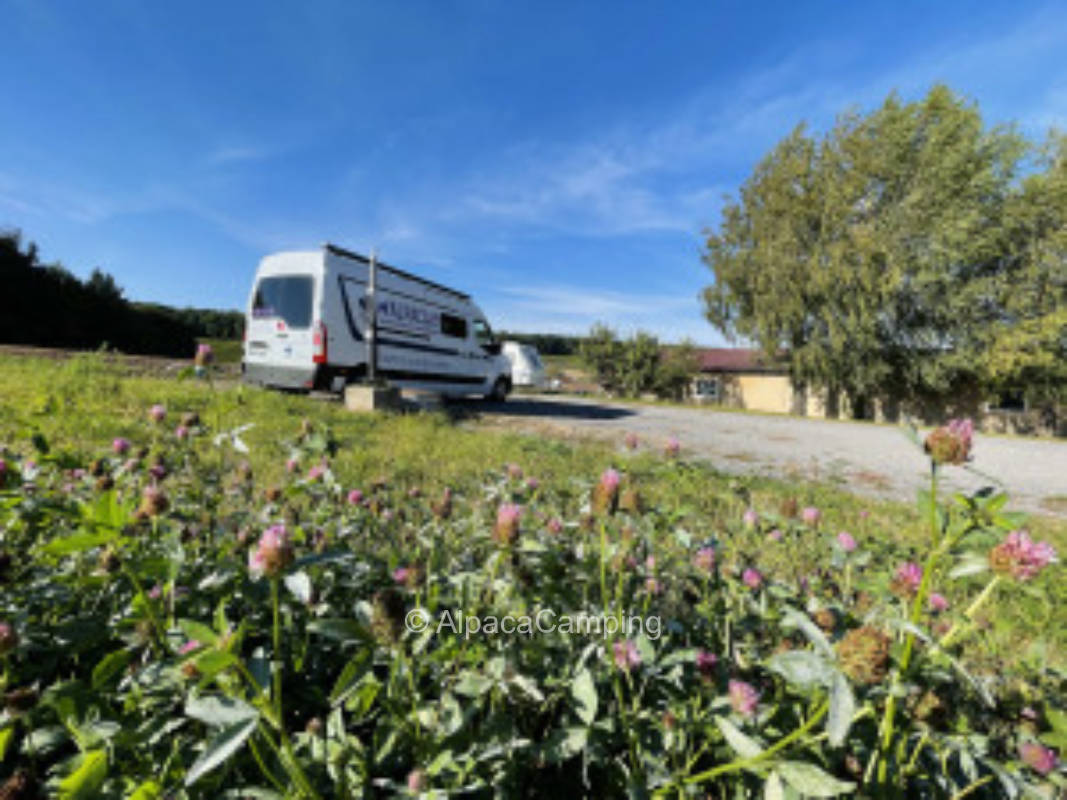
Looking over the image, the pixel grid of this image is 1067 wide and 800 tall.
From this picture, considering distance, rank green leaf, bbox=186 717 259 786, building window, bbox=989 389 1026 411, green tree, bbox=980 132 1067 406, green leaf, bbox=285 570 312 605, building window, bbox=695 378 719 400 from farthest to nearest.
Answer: building window, bbox=695 378 719 400, building window, bbox=989 389 1026 411, green tree, bbox=980 132 1067 406, green leaf, bbox=285 570 312 605, green leaf, bbox=186 717 259 786

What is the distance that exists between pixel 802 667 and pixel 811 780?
0.15 metres

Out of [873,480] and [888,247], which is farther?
[888,247]

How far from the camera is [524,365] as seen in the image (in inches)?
1226

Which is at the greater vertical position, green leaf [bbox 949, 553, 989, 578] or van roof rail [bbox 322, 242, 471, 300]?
van roof rail [bbox 322, 242, 471, 300]

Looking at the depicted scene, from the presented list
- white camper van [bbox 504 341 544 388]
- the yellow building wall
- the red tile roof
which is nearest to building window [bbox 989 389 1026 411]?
the yellow building wall

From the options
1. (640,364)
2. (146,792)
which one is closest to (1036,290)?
(640,364)

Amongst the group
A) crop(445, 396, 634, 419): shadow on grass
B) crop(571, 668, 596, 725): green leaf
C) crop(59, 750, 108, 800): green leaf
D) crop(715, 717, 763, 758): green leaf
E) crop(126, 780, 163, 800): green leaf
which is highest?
crop(59, 750, 108, 800): green leaf

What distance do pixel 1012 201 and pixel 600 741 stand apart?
32.0m

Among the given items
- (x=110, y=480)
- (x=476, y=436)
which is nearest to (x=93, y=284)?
(x=476, y=436)

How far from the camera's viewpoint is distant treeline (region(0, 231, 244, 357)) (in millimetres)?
19672

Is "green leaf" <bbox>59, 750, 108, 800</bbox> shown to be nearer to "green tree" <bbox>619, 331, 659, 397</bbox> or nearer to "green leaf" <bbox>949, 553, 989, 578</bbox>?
"green leaf" <bbox>949, 553, 989, 578</bbox>

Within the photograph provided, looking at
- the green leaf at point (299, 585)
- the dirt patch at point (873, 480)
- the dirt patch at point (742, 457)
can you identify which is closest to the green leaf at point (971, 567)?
the green leaf at point (299, 585)

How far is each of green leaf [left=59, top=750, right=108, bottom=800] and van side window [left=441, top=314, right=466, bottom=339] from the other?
12248 millimetres

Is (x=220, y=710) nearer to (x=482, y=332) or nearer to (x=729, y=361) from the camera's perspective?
(x=482, y=332)
